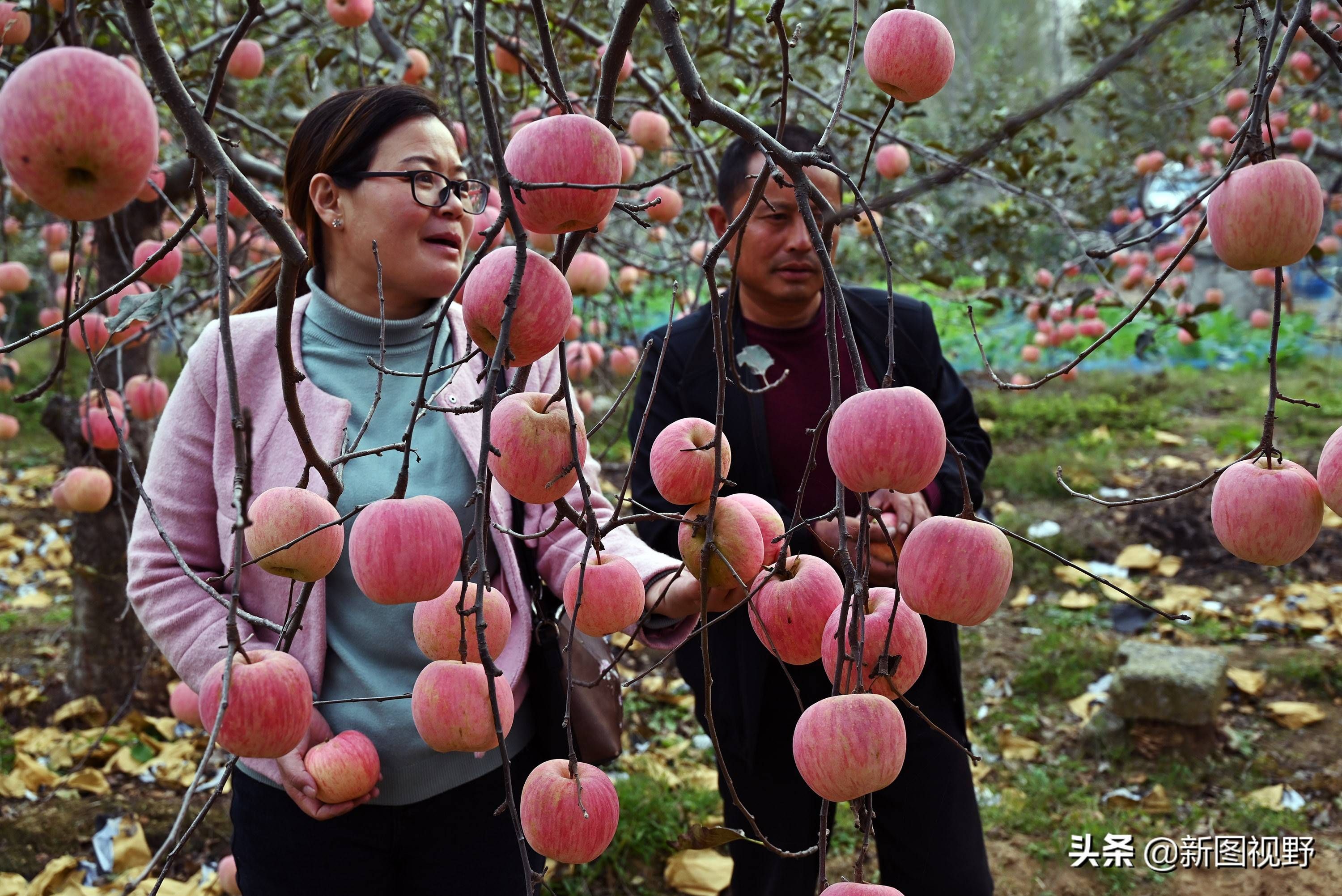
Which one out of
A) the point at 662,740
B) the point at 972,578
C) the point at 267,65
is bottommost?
the point at 662,740

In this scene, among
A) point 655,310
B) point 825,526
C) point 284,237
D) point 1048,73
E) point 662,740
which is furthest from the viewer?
point 1048,73

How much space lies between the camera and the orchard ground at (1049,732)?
Result: 244 cm

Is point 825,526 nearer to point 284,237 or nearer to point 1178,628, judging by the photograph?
point 284,237

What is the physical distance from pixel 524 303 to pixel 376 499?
74cm

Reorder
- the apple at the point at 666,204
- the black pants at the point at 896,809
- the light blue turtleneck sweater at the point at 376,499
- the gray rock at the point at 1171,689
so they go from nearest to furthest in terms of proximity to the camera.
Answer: the light blue turtleneck sweater at the point at 376,499 < the black pants at the point at 896,809 < the apple at the point at 666,204 < the gray rock at the point at 1171,689

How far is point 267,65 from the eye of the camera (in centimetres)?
362

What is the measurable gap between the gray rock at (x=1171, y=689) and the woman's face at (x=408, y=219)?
254 cm

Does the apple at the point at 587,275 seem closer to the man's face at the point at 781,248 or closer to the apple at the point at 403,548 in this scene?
the man's face at the point at 781,248

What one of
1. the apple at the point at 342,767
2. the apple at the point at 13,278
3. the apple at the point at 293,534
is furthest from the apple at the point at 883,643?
the apple at the point at 13,278

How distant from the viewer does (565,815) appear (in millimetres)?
770

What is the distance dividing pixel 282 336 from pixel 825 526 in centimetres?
124

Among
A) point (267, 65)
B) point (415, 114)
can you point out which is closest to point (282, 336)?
point (415, 114)

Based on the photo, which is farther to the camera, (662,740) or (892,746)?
(662,740)

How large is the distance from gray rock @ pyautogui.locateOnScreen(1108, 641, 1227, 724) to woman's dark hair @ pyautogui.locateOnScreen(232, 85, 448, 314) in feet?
8.54
